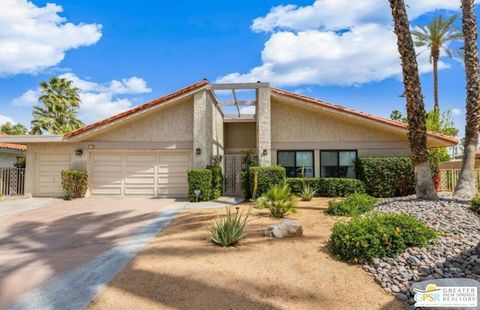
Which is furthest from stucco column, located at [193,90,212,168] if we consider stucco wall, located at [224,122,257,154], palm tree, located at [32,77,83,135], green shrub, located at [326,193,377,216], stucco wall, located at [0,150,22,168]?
palm tree, located at [32,77,83,135]

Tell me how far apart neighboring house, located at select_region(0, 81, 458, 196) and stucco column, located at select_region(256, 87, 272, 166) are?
0.17 feet

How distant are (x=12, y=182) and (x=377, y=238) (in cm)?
1907

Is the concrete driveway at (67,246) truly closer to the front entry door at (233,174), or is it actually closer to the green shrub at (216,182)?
the green shrub at (216,182)

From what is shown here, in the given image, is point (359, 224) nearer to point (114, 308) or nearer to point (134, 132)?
point (114, 308)

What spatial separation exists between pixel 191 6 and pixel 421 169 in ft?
38.6

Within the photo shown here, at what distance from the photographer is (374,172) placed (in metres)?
14.8

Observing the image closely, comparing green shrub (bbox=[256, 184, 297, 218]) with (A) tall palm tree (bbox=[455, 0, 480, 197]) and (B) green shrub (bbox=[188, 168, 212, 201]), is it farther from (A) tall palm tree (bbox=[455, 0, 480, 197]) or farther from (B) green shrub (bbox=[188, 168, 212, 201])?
A: (A) tall palm tree (bbox=[455, 0, 480, 197])

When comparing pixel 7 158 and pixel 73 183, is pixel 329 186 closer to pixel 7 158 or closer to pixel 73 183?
pixel 73 183

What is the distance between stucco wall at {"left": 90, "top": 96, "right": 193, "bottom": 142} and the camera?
15719mm

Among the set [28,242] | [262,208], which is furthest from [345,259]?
Result: [28,242]

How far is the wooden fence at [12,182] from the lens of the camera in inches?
655

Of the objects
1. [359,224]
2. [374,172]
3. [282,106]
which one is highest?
[282,106]

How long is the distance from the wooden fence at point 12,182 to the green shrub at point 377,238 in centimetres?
1798

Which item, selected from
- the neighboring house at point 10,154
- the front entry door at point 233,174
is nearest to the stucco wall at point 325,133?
the front entry door at point 233,174
